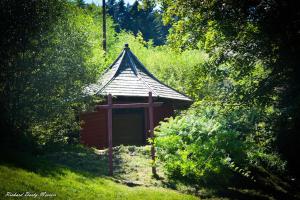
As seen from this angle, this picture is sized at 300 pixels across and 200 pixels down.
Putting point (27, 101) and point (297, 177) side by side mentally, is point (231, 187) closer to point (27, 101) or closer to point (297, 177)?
point (297, 177)

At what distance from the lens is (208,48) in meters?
11.3

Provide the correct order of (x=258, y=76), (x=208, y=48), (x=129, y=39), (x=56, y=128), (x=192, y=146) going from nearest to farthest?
(x=192, y=146) → (x=258, y=76) → (x=208, y=48) → (x=56, y=128) → (x=129, y=39)

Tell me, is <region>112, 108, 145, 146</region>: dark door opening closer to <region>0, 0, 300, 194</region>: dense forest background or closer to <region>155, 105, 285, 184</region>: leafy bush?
<region>0, 0, 300, 194</region>: dense forest background

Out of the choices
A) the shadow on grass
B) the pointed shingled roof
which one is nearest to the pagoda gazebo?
the pointed shingled roof

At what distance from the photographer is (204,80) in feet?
38.6

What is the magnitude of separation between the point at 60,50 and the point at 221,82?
18.8ft

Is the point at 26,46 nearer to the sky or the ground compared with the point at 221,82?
nearer to the sky

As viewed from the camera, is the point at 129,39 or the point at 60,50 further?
the point at 129,39

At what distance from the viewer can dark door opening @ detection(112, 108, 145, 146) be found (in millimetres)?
18469

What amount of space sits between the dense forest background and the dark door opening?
5636 mm

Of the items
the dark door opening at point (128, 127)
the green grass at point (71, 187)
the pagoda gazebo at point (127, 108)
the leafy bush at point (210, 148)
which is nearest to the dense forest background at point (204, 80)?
the leafy bush at point (210, 148)

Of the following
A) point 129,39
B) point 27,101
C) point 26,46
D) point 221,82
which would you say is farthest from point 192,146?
point 129,39

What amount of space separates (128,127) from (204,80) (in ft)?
26.1

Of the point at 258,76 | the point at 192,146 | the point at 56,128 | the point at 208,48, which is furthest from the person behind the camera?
the point at 56,128
